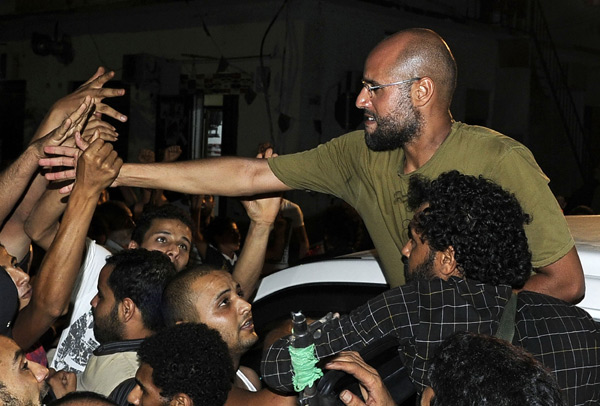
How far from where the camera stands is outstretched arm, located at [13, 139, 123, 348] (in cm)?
289

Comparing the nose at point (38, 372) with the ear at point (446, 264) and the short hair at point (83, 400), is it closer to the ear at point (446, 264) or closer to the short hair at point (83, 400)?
the short hair at point (83, 400)

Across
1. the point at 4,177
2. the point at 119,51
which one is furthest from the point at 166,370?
the point at 119,51

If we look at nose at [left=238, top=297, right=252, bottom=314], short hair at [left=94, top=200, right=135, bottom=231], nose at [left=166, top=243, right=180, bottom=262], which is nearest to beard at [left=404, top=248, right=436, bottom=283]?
nose at [left=238, top=297, right=252, bottom=314]

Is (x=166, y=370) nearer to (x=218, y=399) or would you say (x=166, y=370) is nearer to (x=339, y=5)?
(x=218, y=399)

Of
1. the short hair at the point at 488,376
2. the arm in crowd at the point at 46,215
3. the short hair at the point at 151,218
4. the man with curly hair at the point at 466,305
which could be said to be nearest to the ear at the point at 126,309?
the arm in crowd at the point at 46,215

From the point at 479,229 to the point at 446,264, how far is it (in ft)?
0.45

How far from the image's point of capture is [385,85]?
9.32 feet

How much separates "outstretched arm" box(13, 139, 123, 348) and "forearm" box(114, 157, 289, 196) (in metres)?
0.27

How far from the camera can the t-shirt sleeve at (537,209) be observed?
102 inches

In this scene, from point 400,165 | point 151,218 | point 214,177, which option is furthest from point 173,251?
point 400,165

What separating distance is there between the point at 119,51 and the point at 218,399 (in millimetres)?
13092

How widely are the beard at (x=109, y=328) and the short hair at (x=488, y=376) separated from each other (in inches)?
66.9

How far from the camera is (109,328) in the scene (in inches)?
127

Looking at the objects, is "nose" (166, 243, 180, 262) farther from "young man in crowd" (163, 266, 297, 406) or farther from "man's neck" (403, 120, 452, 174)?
"man's neck" (403, 120, 452, 174)
